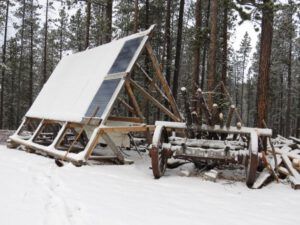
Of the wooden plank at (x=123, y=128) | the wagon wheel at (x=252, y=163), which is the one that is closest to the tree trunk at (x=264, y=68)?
the wagon wheel at (x=252, y=163)

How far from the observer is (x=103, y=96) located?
35.3ft

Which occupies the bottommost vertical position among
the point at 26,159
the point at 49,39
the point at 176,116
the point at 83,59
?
the point at 26,159

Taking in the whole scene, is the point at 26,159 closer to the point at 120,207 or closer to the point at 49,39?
the point at 120,207

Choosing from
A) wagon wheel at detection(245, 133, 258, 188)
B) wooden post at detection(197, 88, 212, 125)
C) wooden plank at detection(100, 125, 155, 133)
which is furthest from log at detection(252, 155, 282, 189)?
wooden plank at detection(100, 125, 155, 133)

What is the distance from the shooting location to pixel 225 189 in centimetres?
773

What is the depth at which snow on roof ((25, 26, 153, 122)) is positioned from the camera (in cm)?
1115

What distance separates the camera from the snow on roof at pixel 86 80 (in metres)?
11.2

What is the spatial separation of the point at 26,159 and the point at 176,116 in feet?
16.5

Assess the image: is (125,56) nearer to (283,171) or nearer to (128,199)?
(283,171)

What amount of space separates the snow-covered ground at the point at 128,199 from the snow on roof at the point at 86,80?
8.59ft

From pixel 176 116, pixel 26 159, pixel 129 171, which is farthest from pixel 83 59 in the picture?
pixel 129 171

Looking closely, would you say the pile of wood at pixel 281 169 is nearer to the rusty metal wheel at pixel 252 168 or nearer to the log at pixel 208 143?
the rusty metal wheel at pixel 252 168

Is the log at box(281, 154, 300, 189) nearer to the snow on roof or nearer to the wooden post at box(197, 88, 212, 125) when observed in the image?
the wooden post at box(197, 88, 212, 125)

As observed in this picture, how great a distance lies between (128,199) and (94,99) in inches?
210
